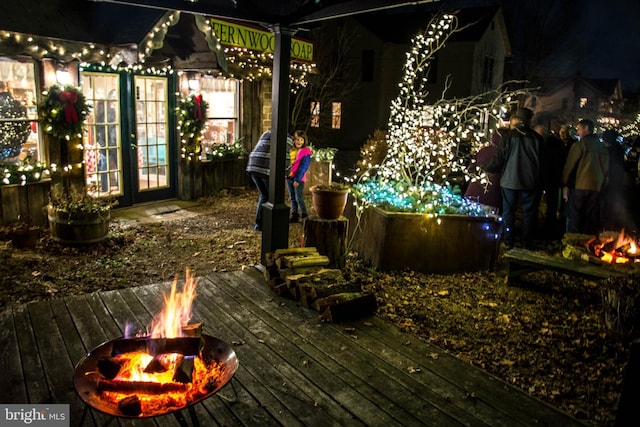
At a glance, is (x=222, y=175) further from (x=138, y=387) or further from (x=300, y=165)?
(x=138, y=387)

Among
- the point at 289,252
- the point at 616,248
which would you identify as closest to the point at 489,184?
the point at 616,248

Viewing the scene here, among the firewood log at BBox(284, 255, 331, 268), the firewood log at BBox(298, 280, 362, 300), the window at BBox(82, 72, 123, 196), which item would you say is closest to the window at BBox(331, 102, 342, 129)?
the window at BBox(82, 72, 123, 196)

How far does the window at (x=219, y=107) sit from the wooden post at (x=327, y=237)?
5623 millimetres

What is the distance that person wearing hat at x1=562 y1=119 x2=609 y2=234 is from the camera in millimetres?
7531

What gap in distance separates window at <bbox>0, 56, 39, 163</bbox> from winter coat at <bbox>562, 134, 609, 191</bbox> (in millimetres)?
8341

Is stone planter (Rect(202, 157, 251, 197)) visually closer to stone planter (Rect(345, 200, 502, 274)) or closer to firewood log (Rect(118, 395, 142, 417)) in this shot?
stone planter (Rect(345, 200, 502, 274))

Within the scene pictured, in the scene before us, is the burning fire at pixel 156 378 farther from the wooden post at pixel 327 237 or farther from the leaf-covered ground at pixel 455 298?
the wooden post at pixel 327 237

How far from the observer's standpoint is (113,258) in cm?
679

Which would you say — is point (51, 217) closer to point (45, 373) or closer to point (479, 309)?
point (45, 373)

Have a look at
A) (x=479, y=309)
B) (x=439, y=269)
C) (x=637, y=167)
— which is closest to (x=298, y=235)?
(x=439, y=269)

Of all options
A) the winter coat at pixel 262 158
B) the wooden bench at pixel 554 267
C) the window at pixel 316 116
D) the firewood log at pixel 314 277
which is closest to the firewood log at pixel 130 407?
the firewood log at pixel 314 277

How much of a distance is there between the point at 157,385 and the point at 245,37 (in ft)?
33.0

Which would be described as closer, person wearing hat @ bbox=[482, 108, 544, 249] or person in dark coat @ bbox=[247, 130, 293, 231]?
person wearing hat @ bbox=[482, 108, 544, 249]

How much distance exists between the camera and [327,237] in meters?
6.27
